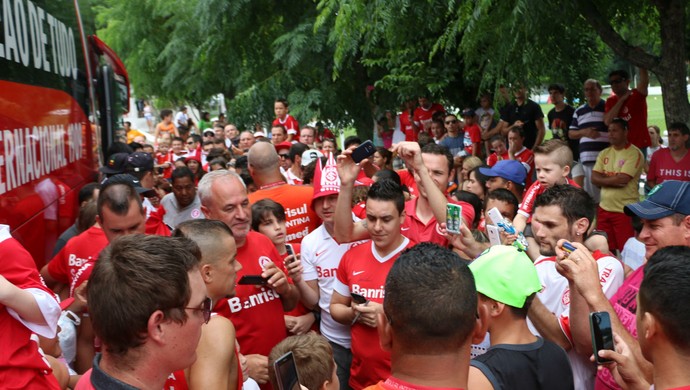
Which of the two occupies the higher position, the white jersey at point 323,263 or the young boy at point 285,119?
the young boy at point 285,119

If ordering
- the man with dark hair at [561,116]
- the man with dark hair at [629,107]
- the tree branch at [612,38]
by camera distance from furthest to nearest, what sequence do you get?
the man with dark hair at [561,116]
the man with dark hair at [629,107]
the tree branch at [612,38]

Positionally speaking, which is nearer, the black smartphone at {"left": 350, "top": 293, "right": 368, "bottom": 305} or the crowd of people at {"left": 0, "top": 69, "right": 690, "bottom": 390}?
the crowd of people at {"left": 0, "top": 69, "right": 690, "bottom": 390}

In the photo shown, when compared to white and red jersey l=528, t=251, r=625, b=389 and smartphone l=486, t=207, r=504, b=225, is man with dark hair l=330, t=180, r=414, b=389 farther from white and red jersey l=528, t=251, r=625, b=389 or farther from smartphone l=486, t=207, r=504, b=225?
white and red jersey l=528, t=251, r=625, b=389

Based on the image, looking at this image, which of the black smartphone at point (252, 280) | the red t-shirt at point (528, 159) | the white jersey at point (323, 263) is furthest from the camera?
the red t-shirt at point (528, 159)

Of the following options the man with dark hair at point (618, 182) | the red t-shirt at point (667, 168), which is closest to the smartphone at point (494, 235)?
the man with dark hair at point (618, 182)

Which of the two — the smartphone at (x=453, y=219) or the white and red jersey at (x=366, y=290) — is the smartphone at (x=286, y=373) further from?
the smartphone at (x=453, y=219)

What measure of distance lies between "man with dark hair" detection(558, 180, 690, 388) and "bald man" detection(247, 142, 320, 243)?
3068 mm

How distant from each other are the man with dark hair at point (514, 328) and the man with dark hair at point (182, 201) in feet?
18.3

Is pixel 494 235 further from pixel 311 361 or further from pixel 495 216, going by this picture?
pixel 311 361

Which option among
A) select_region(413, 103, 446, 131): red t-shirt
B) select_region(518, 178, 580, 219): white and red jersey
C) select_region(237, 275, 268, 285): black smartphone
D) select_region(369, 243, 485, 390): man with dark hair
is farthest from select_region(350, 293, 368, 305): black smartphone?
select_region(413, 103, 446, 131): red t-shirt

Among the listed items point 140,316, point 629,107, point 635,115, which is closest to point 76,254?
point 140,316

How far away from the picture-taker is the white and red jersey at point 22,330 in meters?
3.71

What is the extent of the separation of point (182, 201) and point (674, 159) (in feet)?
19.2

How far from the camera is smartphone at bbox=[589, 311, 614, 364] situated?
3.39 m
